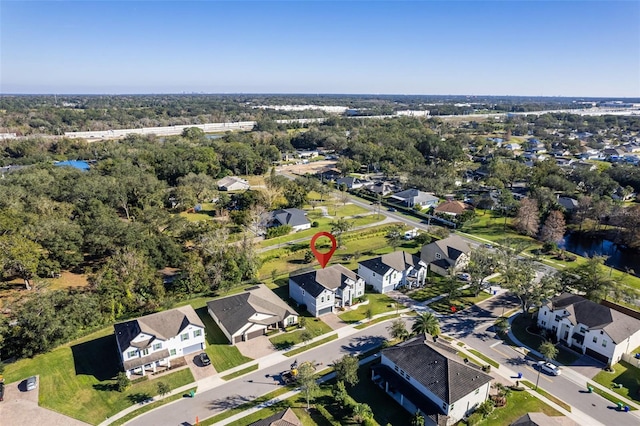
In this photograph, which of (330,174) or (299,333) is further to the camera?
(330,174)

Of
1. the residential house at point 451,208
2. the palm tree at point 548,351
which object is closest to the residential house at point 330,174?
the residential house at point 451,208

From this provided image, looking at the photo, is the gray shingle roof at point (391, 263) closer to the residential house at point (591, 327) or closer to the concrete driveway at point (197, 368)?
the residential house at point (591, 327)

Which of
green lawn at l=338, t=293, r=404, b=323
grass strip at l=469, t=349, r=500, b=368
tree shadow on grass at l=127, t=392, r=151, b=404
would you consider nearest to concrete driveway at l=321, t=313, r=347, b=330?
green lawn at l=338, t=293, r=404, b=323

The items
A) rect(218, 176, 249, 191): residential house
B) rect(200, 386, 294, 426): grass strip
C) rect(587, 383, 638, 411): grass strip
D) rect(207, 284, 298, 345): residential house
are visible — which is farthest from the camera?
rect(218, 176, 249, 191): residential house

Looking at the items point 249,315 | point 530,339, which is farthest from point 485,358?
point 249,315

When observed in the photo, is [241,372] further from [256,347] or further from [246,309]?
[246,309]

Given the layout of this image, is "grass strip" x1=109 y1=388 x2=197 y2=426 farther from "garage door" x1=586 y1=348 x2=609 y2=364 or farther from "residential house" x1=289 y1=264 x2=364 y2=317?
"garage door" x1=586 y1=348 x2=609 y2=364
